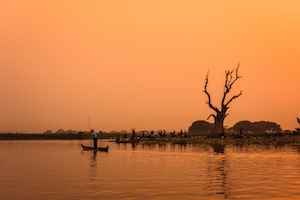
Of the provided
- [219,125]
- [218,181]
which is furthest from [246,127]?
[218,181]

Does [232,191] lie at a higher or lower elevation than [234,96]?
lower

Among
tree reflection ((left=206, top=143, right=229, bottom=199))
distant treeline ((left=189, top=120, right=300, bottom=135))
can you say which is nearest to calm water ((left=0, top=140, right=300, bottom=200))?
tree reflection ((left=206, top=143, right=229, bottom=199))

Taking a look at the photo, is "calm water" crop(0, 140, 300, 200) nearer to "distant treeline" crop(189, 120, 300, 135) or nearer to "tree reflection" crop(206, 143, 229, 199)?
"tree reflection" crop(206, 143, 229, 199)

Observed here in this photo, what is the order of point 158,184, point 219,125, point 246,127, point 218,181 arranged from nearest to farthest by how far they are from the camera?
point 158,184 < point 218,181 < point 219,125 < point 246,127

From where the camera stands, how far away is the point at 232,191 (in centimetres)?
1955

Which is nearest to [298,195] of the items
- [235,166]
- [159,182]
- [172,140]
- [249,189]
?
[249,189]

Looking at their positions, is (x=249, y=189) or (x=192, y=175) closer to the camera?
(x=249, y=189)

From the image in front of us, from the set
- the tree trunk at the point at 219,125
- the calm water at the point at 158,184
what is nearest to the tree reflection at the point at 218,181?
the calm water at the point at 158,184

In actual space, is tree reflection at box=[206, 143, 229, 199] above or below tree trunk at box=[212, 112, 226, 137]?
below

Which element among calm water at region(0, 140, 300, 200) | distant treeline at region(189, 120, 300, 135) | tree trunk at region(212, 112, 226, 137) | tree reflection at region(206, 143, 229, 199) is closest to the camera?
calm water at region(0, 140, 300, 200)

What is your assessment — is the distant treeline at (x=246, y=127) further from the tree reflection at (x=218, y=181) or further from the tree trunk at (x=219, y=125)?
the tree reflection at (x=218, y=181)

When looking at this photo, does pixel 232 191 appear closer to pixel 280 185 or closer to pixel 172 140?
pixel 280 185

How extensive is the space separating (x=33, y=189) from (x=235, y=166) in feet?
53.4

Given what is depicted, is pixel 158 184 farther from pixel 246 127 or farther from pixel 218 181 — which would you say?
pixel 246 127
